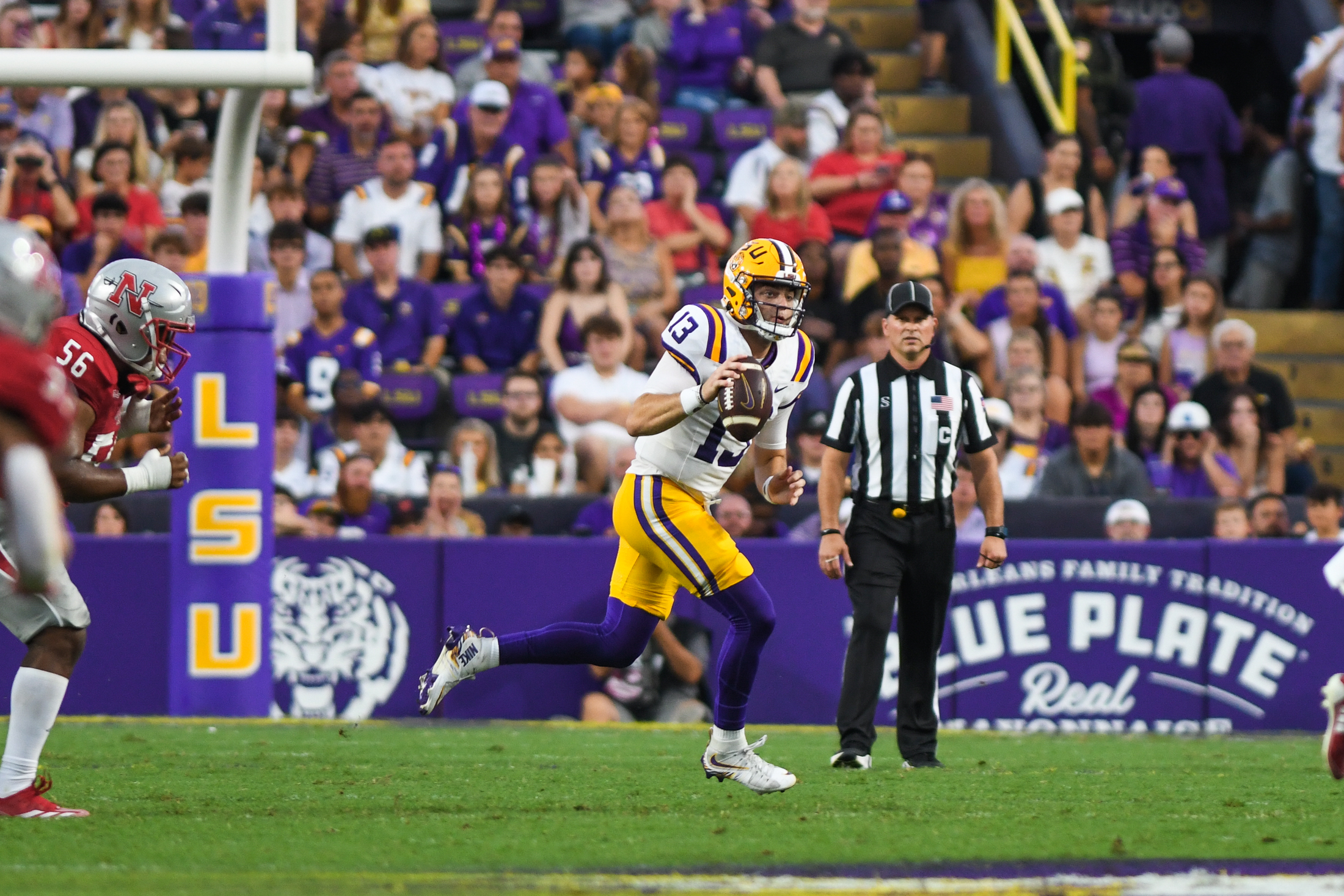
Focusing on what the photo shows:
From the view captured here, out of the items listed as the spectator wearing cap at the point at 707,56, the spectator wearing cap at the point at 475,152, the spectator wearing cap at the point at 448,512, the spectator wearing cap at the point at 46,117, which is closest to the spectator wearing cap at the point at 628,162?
the spectator wearing cap at the point at 475,152

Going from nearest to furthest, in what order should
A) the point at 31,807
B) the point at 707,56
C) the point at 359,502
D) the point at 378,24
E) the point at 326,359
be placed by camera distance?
1. the point at 31,807
2. the point at 359,502
3. the point at 326,359
4. the point at 378,24
5. the point at 707,56

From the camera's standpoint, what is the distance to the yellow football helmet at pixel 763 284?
754 cm

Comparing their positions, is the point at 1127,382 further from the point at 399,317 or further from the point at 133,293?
the point at 133,293

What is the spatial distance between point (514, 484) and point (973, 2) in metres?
8.32

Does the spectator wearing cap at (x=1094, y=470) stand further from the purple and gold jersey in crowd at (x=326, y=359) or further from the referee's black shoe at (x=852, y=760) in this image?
the purple and gold jersey in crowd at (x=326, y=359)

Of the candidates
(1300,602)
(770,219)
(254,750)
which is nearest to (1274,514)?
(1300,602)

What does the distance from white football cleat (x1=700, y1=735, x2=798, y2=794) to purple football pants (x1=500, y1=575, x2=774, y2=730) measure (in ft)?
0.36

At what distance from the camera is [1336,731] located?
688 cm

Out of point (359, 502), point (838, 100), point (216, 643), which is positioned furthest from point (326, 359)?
point (838, 100)

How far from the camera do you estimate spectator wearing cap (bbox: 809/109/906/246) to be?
14.8 metres

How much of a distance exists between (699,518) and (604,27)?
9.94m

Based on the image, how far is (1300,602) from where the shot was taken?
11547 millimetres

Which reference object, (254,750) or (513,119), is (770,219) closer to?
(513,119)

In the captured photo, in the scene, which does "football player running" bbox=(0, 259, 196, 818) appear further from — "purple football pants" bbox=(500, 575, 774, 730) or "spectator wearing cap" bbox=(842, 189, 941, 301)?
"spectator wearing cap" bbox=(842, 189, 941, 301)
